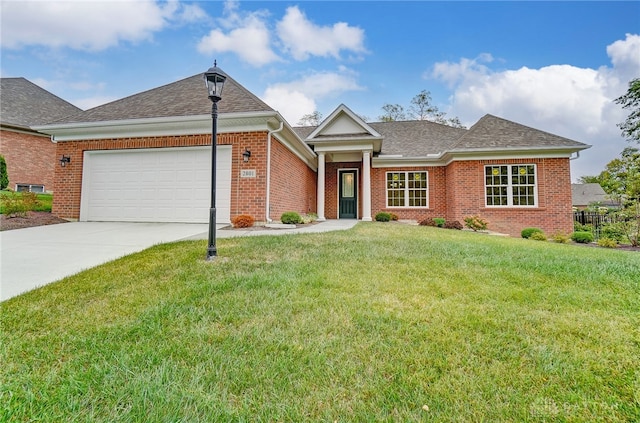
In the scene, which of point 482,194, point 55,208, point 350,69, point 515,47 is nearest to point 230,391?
point 55,208

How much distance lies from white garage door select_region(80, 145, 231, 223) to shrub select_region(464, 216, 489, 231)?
9282 millimetres

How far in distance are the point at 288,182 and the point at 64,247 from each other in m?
6.64

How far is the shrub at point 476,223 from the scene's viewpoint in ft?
38.5

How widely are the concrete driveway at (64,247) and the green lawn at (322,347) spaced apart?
2.09ft

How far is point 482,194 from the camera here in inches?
498

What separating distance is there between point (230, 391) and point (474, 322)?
2.00m

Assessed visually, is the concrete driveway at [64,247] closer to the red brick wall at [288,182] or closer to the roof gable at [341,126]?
the red brick wall at [288,182]

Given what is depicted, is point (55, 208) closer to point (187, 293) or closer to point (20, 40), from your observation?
point (20, 40)

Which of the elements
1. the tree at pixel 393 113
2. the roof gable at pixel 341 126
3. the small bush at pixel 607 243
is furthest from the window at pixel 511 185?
the tree at pixel 393 113

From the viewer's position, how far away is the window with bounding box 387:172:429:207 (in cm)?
1438

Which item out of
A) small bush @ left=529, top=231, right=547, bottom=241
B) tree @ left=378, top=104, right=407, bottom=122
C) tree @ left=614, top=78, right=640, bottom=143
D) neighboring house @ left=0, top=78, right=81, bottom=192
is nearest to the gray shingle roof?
neighboring house @ left=0, top=78, right=81, bottom=192

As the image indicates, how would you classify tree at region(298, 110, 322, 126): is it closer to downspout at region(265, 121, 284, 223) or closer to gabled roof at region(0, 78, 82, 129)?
gabled roof at region(0, 78, 82, 129)

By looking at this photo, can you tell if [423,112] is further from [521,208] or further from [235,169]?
[235,169]

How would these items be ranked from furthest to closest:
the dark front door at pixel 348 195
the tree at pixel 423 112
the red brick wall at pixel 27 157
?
the tree at pixel 423 112 < the dark front door at pixel 348 195 < the red brick wall at pixel 27 157
